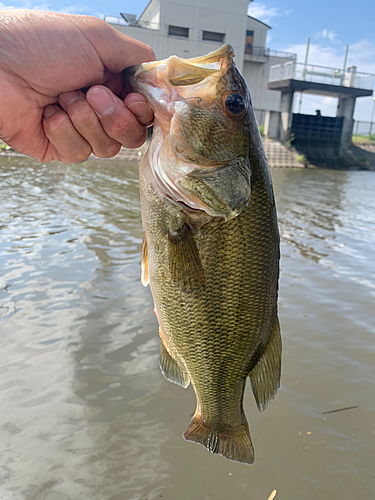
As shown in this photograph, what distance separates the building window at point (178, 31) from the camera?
37.8 m

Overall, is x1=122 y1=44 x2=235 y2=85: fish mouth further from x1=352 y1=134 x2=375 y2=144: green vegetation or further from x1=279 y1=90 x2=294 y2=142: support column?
x1=352 y1=134 x2=375 y2=144: green vegetation

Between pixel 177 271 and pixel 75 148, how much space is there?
1.04 metres

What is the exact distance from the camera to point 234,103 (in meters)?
1.80

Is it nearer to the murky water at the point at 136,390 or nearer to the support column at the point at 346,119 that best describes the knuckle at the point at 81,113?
the murky water at the point at 136,390

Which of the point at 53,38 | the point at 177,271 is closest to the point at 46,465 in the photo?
the point at 177,271

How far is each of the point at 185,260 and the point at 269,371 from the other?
76 centimetres

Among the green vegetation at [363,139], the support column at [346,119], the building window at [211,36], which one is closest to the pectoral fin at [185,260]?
the support column at [346,119]

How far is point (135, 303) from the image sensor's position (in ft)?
17.8

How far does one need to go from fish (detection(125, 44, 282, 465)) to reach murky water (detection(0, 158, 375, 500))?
1265mm

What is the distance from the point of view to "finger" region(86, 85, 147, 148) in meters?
2.08

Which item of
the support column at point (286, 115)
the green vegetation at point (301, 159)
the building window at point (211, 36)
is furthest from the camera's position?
the building window at point (211, 36)

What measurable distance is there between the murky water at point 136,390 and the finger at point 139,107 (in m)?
2.54

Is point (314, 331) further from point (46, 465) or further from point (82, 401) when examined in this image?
point (46, 465)

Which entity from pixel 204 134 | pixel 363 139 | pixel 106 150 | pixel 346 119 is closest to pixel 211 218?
pixel 204 134
